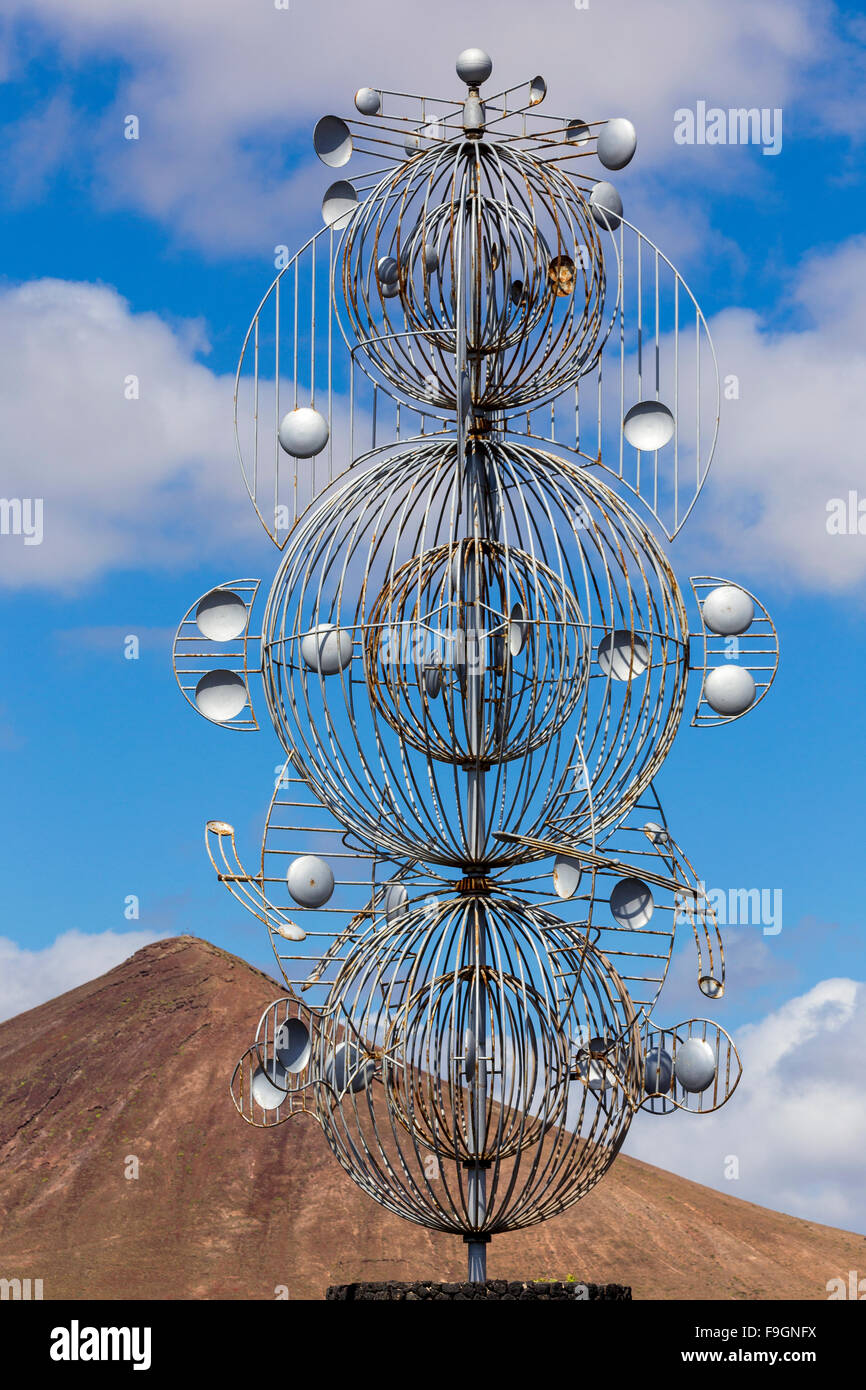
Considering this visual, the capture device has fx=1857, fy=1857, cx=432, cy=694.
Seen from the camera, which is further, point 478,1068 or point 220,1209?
point 220,1209

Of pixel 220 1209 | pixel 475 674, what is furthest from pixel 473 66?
pixel 220 1209

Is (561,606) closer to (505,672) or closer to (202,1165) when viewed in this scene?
(505,672)

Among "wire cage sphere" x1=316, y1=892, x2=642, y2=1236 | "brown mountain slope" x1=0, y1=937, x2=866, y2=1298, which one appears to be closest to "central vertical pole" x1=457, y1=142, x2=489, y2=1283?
"wire cage sphere" x1=316, y1=892, x2=642, y2=1236

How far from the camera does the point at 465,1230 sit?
13.6 m

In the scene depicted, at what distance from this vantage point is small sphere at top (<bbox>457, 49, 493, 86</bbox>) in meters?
14.8

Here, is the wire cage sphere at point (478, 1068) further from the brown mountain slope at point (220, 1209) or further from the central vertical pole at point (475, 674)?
the brown mountain slope at point (220, 1209)

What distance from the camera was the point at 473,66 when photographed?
14758mm

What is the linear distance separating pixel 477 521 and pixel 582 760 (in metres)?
1.98

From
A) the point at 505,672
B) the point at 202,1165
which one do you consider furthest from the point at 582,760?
the point at 202,1165

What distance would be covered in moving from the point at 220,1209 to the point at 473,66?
135 ft

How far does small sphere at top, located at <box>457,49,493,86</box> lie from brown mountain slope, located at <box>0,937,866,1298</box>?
116 ft

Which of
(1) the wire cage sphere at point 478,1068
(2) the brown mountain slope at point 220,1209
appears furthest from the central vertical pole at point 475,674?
(2) the brown mountain slope at point 220,1209

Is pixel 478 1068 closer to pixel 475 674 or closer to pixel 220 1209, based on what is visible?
pixel 475 674
